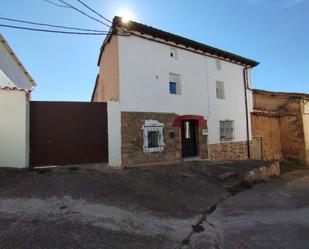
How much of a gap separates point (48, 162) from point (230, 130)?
9.93 meters

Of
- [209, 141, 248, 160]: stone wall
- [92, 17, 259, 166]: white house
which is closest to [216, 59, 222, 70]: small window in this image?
[92, 17, 259, 166]: white house

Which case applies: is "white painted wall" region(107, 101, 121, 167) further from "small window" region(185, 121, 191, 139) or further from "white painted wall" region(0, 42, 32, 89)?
"white painted wall" region(0, 42, 32, 89)

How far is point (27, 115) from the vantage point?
8.98 m

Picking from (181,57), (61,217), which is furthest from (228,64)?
(61,217)

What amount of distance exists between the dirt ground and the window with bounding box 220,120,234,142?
496 centimetres

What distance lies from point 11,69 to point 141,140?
9.31 meters

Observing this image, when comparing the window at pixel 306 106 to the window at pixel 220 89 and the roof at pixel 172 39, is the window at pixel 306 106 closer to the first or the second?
the roof at pixel 172 39

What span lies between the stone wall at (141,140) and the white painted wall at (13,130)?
11.5 ft

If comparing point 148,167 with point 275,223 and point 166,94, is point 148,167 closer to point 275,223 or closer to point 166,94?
point 166,94

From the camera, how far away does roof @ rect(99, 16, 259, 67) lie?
36.1 ft

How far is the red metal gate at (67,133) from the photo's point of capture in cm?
920

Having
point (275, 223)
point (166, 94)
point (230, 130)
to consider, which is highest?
point (166, 94)

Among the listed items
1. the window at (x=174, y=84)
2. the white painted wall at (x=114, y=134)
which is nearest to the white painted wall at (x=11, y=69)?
the white painted wall at (x=114, y=134)

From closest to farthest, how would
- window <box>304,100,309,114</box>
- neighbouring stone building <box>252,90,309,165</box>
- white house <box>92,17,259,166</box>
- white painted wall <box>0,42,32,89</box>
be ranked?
1. white house <box>92,17,259,166</box>
2. white painted wall <box>0,42,32,89</box>
3. neighbouring stone building <box>252,90,309,165</box>
4. window <box>304,100,309,114</box>
